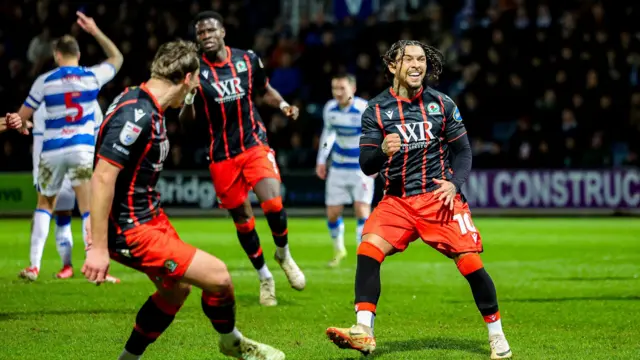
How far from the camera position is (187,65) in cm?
591

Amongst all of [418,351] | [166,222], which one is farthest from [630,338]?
[166,222]

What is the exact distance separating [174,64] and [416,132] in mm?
1975

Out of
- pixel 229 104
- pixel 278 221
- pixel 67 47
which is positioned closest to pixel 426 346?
pixel 278 221

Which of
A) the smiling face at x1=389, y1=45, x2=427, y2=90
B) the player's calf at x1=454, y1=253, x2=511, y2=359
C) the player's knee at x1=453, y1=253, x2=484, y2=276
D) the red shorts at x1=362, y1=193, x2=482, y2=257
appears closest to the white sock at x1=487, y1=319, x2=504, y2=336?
the player's calf at x1=454, y1=253, x2=511, y2=359

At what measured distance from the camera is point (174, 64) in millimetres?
5891

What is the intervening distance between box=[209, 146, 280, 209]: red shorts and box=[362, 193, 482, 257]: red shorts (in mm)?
2953

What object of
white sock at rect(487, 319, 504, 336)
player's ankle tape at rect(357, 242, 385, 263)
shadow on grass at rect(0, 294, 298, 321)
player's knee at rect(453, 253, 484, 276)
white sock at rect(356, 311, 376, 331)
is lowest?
shadow on grass at rect(0, 294, 298, 321)

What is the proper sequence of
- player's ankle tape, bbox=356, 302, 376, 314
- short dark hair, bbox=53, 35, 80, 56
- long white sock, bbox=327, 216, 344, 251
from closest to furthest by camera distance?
player's ankle tape, bbox=356, 302, 376, 314
short dark hair, bbox=53, 35, 80, 56
long white sock, bbox=327, 216, 344, 251

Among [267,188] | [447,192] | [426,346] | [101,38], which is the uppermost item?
[101,38]

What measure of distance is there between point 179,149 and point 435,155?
17.8m

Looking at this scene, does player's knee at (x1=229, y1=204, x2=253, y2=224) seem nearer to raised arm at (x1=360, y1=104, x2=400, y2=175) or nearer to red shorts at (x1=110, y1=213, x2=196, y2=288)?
raised arm at (x1=360, y1=104, x2=400, y2=175)

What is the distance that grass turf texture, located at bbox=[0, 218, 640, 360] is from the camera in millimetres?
7359

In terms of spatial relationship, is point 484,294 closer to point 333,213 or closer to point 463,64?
point 333,213

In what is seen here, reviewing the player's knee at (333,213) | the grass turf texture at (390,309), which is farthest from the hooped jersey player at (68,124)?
the player's knee at (333,213)
